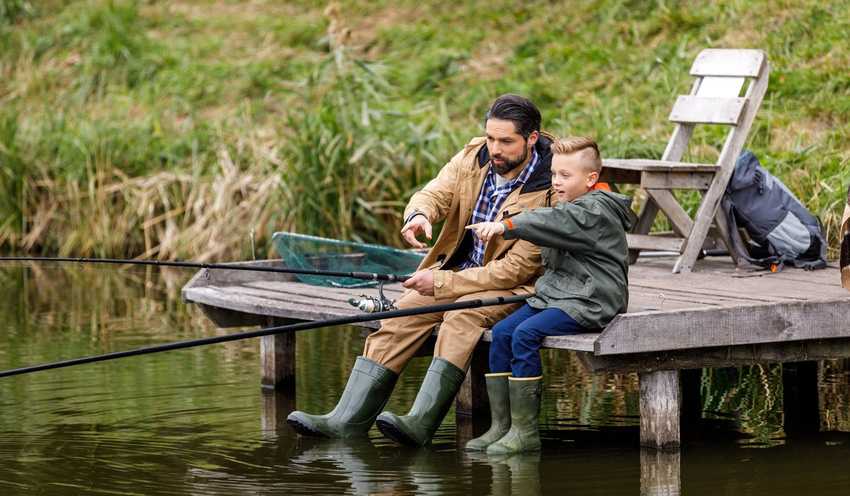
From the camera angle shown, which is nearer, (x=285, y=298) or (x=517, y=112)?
(x=517, y=112)

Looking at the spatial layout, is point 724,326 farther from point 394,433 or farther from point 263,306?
point 263,306

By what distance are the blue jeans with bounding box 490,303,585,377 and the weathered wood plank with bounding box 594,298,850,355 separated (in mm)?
192

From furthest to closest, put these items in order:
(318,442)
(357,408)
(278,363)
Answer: (278,363) < (318,442) < (357,408)

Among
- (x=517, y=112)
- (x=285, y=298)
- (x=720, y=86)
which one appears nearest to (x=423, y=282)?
(x=517, y=112)

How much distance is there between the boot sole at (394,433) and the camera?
653cm

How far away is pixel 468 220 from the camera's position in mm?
6867

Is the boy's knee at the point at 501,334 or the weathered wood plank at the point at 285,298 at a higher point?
the weathered wood plank at the point at 285,298

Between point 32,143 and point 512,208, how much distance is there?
8574mm

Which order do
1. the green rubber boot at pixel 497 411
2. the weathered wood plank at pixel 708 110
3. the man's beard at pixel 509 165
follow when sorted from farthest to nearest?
the weathered wood plank at pixel 708 110 < the man's beard at pixel 509 165 < the green rubber boot at pixel 497 411

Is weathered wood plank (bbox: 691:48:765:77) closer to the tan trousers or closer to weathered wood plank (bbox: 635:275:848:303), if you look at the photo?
weathered wood plank (bbox: 635:275:848:303)

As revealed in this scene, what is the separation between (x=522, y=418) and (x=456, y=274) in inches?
26.6

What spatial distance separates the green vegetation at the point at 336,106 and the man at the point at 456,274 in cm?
349

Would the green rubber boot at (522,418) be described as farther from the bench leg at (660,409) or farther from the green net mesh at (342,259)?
the green net mesh at (342,259)

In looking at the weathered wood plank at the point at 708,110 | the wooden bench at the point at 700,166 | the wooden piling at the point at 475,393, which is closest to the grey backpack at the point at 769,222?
the wooden bench at the point at 700,166
